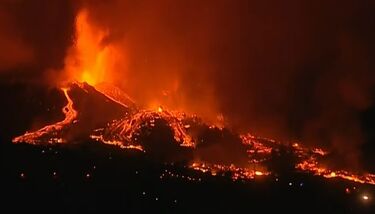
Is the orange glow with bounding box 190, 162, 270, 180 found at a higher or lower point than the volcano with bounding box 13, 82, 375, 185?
lower

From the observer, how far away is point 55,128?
→ 125ft

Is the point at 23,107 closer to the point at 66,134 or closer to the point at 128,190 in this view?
the point at 66,134

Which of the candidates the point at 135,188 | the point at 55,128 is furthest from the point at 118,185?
the point at 55,128

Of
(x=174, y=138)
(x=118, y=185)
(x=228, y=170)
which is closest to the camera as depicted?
(x=118, y=185)

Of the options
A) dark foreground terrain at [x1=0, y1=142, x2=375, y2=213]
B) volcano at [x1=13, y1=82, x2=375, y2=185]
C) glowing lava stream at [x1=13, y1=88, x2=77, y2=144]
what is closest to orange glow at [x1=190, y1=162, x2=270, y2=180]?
volcano at [x1=13, y1=82, x2=375, y2=185]

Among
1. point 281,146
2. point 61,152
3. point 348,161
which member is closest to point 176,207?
point 61,152

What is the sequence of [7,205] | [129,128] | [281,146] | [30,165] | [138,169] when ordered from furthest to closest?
[281,146], [129,128], [138,169], [30,165], [7,205]

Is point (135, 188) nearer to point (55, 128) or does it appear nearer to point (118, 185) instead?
point (118, 185)

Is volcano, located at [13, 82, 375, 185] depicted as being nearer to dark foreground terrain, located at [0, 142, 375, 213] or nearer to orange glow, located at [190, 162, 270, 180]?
orange glow, located at [190, 162, 270, 180]

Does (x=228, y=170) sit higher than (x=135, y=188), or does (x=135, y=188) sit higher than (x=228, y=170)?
(x=228, y=170)

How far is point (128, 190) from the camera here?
110 ft

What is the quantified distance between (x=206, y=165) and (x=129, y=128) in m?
5.16

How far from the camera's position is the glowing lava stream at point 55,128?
33.8 m

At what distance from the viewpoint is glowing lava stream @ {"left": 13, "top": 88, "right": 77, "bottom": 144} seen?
3383 cm
